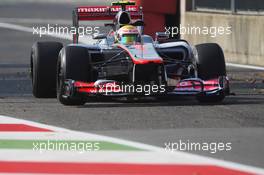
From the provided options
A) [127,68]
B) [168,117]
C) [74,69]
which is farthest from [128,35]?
[168,117]

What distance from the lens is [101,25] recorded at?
32.2 m

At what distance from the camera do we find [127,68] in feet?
46.8

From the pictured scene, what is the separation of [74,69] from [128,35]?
1263mm

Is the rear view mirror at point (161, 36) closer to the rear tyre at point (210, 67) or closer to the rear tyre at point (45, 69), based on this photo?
the rear tyre at point (210, 67)

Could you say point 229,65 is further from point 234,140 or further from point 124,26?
point 234,140

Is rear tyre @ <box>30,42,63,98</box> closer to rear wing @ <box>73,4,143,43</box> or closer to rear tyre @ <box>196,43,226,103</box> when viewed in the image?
rear wing @ <box>73,4,143,43</box>

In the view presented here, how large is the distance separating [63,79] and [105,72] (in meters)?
0.64

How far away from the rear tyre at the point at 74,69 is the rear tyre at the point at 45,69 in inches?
39.4

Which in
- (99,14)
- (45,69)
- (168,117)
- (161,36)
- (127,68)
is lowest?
(168,117)

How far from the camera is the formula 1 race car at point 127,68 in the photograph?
14.0 meters

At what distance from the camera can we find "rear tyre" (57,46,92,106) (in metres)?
14.1

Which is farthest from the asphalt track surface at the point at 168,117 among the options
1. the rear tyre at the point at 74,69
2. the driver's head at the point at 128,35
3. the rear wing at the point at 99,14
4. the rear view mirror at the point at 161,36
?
the rear wing at the point at 99,14

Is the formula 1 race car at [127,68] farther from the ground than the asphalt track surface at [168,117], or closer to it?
farther from the ground

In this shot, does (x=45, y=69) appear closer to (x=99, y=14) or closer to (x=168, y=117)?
(x=99, y=14)
